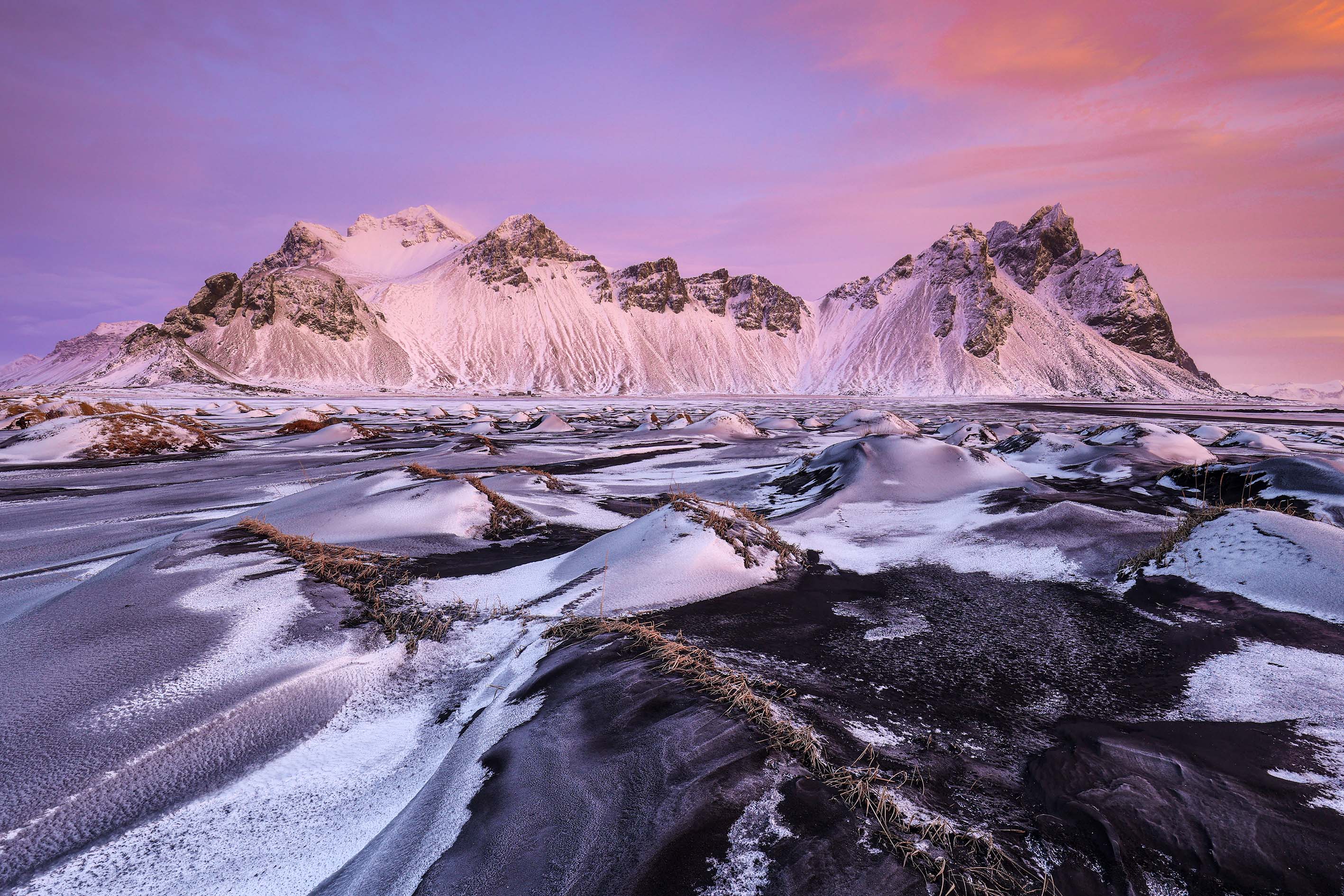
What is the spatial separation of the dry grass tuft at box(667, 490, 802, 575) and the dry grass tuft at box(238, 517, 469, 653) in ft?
9.43

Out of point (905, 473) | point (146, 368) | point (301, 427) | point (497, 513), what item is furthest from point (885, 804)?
point (146, 368)

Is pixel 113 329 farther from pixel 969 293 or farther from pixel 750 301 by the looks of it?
pixel 969 293

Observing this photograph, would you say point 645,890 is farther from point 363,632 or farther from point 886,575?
point 886,575

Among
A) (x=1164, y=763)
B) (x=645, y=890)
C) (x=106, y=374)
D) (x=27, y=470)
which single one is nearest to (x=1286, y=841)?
(x=1164, y=763)

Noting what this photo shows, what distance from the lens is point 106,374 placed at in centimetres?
8856

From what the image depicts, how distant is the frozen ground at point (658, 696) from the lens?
2.16m

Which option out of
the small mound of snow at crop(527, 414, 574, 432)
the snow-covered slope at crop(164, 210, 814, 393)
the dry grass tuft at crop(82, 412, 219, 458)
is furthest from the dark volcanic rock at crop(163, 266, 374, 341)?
the dry grass tuft at crop(82, 412, 219, 458)

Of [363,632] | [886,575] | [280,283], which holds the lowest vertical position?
[886,575]

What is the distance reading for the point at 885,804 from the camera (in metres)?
2.21

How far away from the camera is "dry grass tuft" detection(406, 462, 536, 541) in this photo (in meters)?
7.78

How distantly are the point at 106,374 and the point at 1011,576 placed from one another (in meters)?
129

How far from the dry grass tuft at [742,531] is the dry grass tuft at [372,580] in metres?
2.87

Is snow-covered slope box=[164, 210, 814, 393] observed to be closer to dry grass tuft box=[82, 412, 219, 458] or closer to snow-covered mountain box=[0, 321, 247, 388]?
snow-covered mountain box=[0, 321, 247, 388]

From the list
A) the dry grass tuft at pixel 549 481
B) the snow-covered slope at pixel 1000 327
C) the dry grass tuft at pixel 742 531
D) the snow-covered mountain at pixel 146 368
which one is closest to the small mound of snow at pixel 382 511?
the dry grass tuft at pixel 549 481
